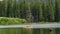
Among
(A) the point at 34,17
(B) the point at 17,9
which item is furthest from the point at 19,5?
(A) the point at 34,17

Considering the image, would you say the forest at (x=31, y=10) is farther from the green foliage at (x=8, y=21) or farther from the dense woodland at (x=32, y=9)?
the green foliage at (x=8, y=21)

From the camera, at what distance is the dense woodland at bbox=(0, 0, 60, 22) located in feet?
104

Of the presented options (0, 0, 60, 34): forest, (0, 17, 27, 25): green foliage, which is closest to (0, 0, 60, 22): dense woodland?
(0, 0, 60, 34): forest

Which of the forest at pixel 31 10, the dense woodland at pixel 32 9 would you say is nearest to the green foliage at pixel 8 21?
the forest at pixel 31 10

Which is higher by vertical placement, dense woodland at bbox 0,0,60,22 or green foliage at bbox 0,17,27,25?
dense woodland at bbox 0,0,60,22

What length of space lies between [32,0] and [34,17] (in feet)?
10.4

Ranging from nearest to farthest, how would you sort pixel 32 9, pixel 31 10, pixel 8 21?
pixel 8 21 → pixel 32 9 → pixel 31 10

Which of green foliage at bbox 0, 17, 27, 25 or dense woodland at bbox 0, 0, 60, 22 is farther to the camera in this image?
dense woodland at bbox 0, 0, 60, 22

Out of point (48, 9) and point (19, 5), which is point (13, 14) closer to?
point (19, 5)

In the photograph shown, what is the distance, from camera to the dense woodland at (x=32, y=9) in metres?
31.6

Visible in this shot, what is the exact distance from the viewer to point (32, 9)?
33.0 m

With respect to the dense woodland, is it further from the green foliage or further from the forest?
the green foliage

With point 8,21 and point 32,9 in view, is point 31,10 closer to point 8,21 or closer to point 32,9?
point 32,9

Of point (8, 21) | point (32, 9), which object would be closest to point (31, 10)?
point (32, 9)
